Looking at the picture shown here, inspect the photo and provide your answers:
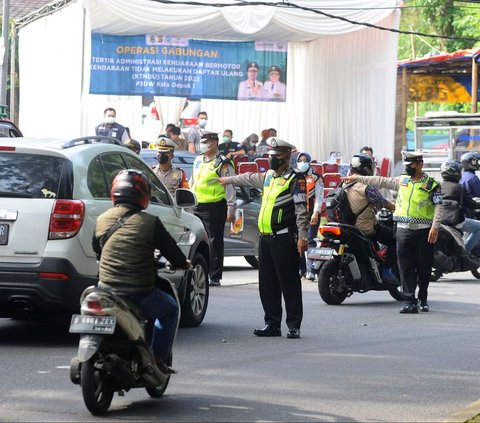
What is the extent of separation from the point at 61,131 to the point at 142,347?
2075 cm

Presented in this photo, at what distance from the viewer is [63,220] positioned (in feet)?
32.9

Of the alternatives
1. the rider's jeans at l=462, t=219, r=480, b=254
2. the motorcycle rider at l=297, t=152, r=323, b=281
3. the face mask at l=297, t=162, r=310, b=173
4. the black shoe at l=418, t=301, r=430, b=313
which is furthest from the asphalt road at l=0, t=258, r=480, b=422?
the rider's jeans at l=462, t=219, r=480, b=254

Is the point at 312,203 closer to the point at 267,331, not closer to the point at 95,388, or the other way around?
the point at 267,331

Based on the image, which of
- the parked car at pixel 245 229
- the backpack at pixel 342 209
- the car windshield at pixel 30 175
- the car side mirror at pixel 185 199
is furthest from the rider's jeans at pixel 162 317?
the parked car at pixel 245 229

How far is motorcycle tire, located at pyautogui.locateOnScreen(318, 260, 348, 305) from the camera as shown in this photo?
14484 mm

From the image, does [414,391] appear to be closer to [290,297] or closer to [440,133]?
[290,297]

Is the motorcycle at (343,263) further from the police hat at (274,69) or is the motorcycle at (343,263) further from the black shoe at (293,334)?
the police hat at (274,69)

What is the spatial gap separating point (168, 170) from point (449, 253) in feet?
15.9

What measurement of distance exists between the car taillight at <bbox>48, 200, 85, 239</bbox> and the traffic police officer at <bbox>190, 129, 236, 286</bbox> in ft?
18.0

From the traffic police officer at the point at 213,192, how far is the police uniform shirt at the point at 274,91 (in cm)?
1311

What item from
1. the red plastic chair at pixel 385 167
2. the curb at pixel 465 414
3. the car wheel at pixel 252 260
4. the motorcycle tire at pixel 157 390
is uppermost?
the red plastic chair at pixel 385 167

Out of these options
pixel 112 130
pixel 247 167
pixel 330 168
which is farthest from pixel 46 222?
pixel 330 168

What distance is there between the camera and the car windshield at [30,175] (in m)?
10.2

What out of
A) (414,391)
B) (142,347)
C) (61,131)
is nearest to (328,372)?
(414,391)
